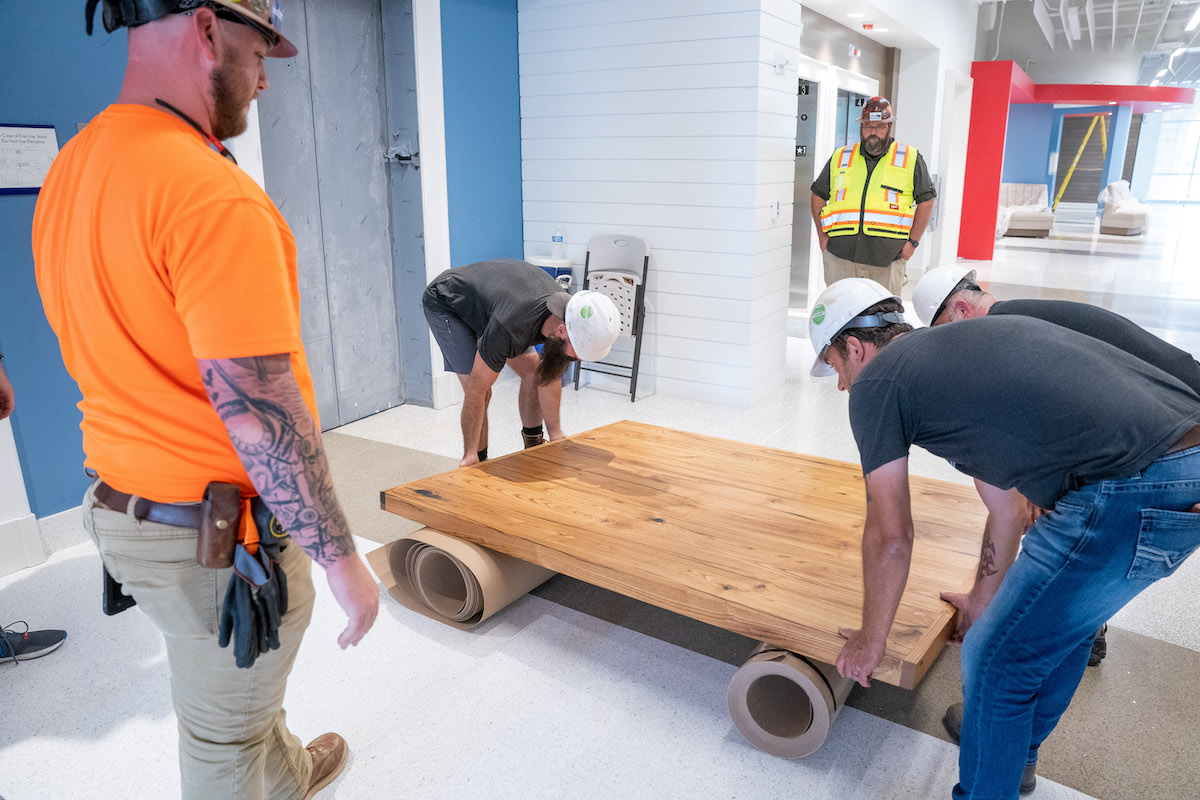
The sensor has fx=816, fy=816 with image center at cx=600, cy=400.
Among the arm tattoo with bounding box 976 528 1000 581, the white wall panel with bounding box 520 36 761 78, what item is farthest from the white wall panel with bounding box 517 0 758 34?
the arm tattoo with bounding box 976 528 1000 581

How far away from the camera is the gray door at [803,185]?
731 centimetres

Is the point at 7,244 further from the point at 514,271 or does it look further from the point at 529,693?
the point at 529,693

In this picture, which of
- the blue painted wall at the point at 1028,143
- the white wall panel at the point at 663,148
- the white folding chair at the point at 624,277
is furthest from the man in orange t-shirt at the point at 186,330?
the blue painted wall at the point at 1028,143

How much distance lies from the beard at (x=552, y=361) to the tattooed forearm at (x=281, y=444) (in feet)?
6.80

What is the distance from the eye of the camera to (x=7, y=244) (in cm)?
302

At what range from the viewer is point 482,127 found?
5.35 m

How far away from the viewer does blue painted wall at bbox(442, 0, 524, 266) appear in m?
5.06

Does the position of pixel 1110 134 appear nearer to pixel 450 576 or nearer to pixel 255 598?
pixel 450 576

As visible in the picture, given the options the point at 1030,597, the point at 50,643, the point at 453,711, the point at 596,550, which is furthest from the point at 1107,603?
the point at 50,643

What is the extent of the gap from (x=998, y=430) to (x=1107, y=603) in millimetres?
388

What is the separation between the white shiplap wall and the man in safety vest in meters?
0.43

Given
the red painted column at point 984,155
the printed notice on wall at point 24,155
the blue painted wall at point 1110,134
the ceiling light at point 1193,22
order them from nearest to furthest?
the printed notice on wall at point 24,155 → the red painted column at point 984,155 → the ceiling light at point 1193,22 → the blue painted wall at point 1110,134

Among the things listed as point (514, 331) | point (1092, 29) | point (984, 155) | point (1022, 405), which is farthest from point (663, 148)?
point (1092, 29)

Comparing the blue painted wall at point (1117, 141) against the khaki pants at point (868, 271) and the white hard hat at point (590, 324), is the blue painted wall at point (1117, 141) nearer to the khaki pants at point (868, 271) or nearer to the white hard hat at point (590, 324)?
the khaki pants at point (868, 271)
